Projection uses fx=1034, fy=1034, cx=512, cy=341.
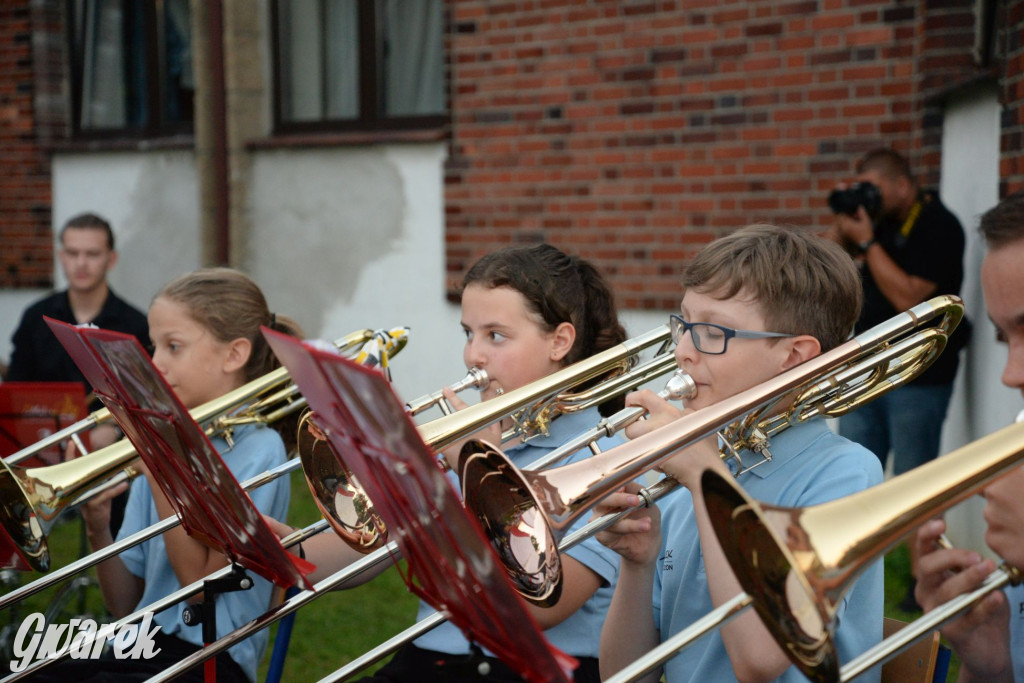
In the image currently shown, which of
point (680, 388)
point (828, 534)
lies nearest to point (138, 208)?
point (680, 388)

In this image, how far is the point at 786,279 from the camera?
6.16 feet

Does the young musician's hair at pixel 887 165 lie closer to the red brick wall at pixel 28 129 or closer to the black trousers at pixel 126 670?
the black trousers at pixel 126 670

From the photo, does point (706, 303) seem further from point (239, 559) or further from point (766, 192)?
point (766, 192)

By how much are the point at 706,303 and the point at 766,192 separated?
10.2ft

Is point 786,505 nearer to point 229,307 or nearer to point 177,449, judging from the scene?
point 177,449

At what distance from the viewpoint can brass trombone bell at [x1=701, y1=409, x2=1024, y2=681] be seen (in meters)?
1.24

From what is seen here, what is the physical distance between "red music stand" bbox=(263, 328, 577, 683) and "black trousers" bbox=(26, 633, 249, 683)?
1171mm

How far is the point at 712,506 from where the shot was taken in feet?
4.38

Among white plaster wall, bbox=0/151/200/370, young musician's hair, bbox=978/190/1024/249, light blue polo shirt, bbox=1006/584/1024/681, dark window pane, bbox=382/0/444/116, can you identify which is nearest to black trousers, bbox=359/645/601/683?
light blue polo shirt, bbox=1006/584/1024/681

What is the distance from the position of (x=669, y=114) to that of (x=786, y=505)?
3517 millimetres

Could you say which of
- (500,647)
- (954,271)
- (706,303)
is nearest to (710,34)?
(954,271)

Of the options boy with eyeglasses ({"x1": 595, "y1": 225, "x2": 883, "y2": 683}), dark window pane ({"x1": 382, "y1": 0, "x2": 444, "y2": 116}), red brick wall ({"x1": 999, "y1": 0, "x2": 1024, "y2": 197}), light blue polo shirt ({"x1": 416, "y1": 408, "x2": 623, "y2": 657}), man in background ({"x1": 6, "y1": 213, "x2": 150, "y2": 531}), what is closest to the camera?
boy with eyeglasses ({"x1": 595, "y1": 225, "x2": 883, "y2": 683})

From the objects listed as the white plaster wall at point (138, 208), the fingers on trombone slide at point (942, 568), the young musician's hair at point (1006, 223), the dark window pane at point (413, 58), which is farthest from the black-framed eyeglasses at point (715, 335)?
the white plaster wall at point (138, 208)

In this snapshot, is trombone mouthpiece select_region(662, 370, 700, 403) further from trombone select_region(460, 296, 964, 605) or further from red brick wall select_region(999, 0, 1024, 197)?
red brick wall select_region(999, 0, 1024, 197)
